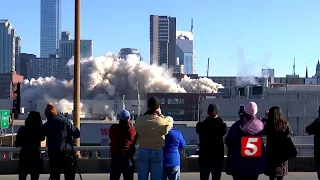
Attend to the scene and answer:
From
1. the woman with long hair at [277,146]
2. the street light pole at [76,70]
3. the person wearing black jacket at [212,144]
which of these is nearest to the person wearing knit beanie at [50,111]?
the person wearing black jacket at [212,144]

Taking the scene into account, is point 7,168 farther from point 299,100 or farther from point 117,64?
point 117,64

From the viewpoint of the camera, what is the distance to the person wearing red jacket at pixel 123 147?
467 inches

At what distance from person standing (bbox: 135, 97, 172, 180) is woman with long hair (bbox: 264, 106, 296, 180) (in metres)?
1.66

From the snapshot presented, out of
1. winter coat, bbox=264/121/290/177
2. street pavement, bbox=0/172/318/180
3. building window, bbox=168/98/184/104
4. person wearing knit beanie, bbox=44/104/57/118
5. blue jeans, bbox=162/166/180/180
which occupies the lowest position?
building window, bbox=168/98/184/104

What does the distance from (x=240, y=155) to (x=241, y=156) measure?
0.9 inches

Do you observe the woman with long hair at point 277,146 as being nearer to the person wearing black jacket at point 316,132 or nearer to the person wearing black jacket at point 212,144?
the person wearing black jacket at point 316,132

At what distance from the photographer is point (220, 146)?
11602 mm

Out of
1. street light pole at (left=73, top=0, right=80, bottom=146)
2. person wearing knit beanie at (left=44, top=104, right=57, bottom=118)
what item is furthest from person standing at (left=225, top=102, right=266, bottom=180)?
street light pole at (left=73, top=0, right=80, bottom=146)

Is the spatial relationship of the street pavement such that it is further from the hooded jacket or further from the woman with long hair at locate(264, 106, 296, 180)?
the woman with long hair at locate(264, 106, 296, 180)

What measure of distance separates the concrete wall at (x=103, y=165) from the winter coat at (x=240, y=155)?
8.55 m

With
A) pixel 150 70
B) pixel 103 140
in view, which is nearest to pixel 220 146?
pixel 103 140

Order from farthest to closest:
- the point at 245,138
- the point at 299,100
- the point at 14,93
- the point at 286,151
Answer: the point at 299,100 < the point at 14,93 < the point at 286,151 < the point at 245,138

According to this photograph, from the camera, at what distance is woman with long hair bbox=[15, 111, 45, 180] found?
12297 millimetres

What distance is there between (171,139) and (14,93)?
15773mm
